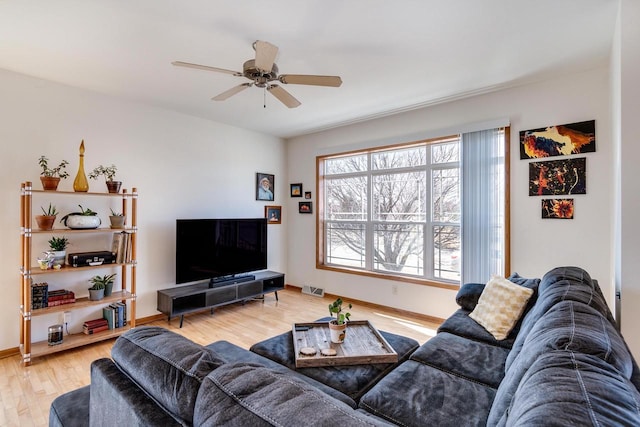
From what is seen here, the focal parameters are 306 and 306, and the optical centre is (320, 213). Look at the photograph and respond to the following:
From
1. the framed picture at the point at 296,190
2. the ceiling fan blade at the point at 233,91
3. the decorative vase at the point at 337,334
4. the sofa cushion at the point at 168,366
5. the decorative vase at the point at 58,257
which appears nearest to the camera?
the sofa cushion at the point at 168,366

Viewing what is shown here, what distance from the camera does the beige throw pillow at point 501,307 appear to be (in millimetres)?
2258

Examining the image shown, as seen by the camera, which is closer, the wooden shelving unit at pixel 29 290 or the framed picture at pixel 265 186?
the wooden shelving unit at pixel 29 290

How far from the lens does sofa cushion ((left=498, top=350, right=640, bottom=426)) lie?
0.64 meters

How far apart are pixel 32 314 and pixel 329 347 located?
→ 2.75 metres

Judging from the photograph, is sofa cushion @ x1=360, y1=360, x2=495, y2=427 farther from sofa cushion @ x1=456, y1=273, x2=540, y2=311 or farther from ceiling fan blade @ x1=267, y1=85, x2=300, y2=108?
ceiling fan blade @ x1=267, y1=85, x2=300, y2=108

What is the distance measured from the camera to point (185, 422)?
0.81m

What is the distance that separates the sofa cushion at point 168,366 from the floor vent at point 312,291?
13.3 ft

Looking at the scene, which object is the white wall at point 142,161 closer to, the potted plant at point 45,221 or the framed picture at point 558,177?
the potted plant at point 45,221

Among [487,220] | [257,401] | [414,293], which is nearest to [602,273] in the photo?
[487,220]

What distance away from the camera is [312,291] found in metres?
5.12

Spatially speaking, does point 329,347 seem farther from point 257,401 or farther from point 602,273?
point 602,273

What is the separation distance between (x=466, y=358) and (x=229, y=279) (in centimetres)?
320

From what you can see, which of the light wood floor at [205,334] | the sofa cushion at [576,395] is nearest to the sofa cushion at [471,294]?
the light wood floor at [205,334]

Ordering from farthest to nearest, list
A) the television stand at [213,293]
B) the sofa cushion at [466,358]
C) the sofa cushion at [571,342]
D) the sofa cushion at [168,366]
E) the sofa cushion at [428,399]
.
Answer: the television stand at [213,293] < the sofa cushion at [466,358] < the sofa cushion at [428,399] < the sofa cushion at [571,342] < the sofa cushion at [168,366]
